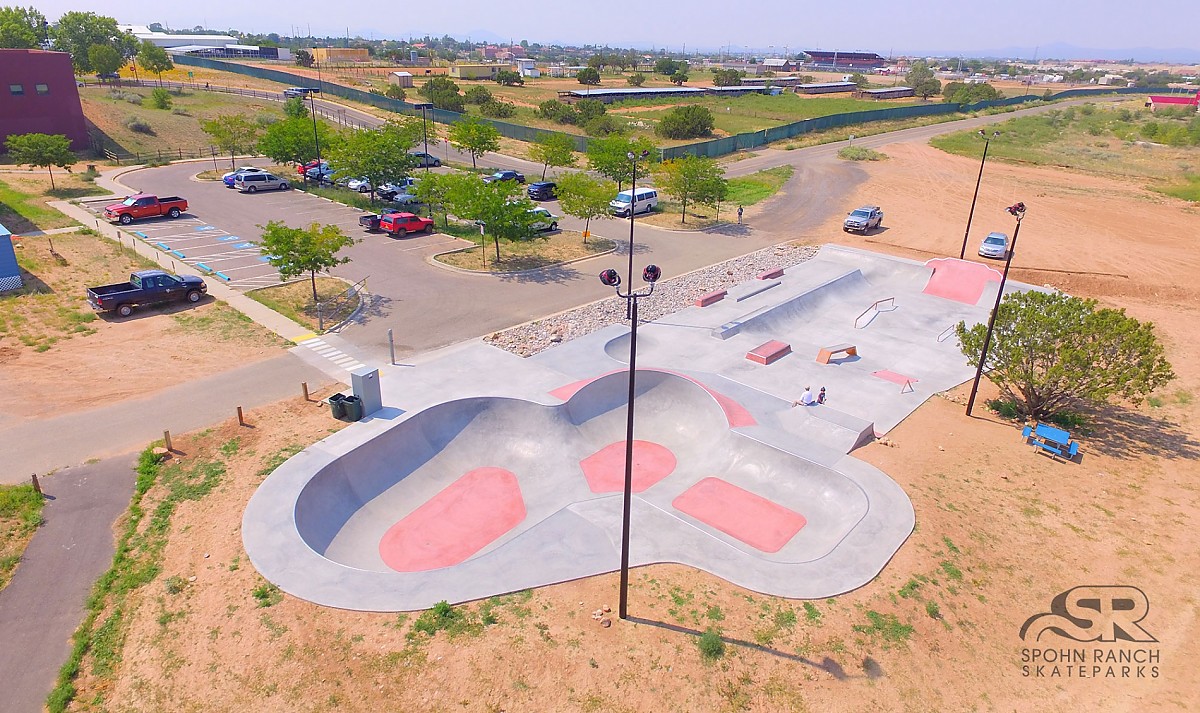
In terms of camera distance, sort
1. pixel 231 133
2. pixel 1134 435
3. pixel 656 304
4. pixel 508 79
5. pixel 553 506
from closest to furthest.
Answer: pixel 553 506
pixel 1134 435
pixel 656 304
pixel 231 133
pixel 508 79

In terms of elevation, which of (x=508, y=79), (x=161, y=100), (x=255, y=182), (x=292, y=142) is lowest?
Result: (x=255, y=182)

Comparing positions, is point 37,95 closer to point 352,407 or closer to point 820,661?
point 352,407

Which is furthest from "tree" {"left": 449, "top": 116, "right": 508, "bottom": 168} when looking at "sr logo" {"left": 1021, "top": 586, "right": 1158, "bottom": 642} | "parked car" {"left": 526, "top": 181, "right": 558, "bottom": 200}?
"sr logo" {"left": 1021, "top": 586, "right": 1158, "bottom": 642}

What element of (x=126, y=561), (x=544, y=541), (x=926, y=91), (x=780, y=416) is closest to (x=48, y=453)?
(x=126, y=561)

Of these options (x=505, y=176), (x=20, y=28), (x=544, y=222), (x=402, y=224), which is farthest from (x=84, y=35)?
(x=544, y=222)

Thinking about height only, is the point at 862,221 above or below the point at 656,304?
above

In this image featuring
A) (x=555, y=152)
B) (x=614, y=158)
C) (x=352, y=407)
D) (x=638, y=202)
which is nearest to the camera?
(x=352, y=407)
